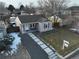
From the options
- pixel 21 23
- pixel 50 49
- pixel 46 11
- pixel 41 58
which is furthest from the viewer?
pixel 46 11

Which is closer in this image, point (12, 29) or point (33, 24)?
point (12, 29)

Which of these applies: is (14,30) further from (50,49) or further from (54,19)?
(50,49)

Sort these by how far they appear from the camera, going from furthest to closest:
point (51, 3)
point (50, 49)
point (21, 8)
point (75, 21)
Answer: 1. point (21, 8)
2. point (51, 3)
3. point (75, 21)
4. point (50, 49)

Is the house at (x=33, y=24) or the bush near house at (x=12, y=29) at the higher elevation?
the house at (x=33, y=24)

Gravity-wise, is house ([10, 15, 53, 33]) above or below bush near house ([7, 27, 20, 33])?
above

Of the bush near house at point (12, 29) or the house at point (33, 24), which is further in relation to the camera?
the bush near house at point (12, 29)

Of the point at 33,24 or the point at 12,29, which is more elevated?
the point at 33,24

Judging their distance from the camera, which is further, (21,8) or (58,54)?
(21,8)

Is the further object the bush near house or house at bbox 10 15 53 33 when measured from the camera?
the bush near house

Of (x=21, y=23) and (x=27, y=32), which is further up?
(x=21, y=23)

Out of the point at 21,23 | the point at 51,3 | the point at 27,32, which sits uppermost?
the point at 51,3

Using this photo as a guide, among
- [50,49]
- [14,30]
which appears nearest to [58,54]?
[50,49]
